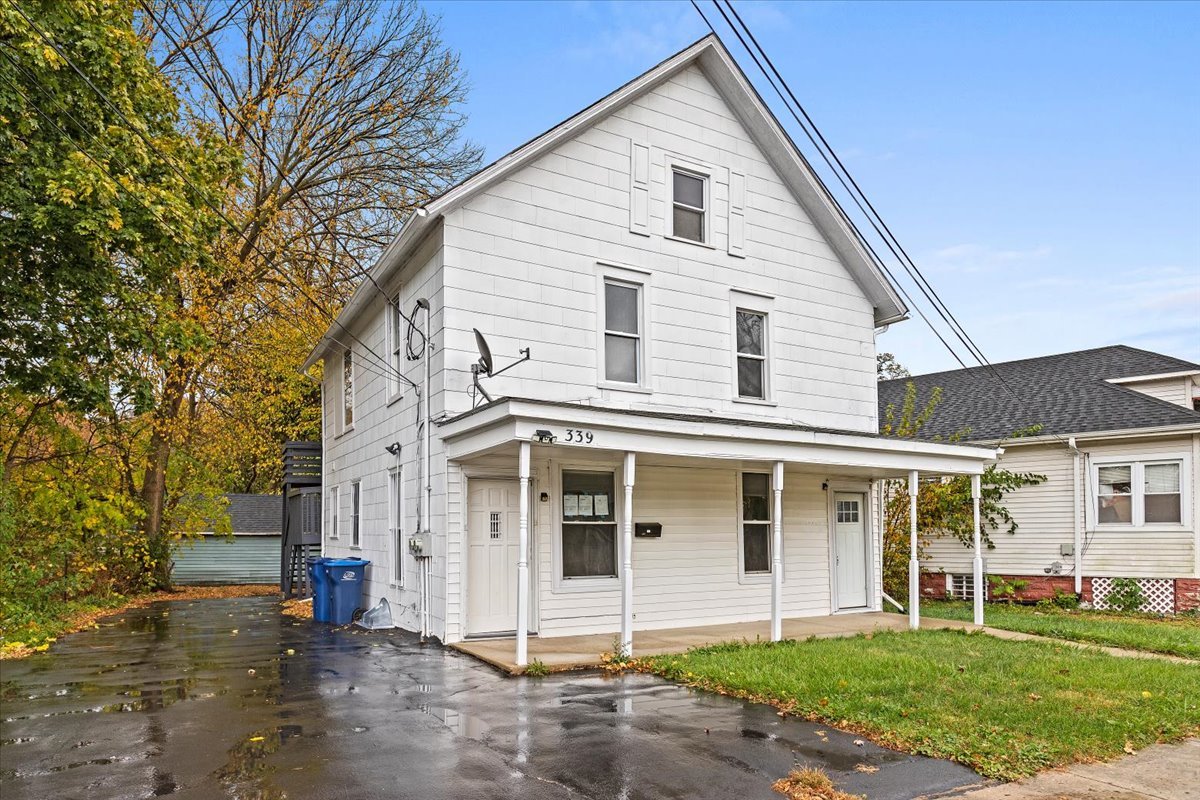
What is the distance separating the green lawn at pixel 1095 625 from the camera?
12.5 m

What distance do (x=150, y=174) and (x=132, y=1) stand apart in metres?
2.86

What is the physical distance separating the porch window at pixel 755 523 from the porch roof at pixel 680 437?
1822mm

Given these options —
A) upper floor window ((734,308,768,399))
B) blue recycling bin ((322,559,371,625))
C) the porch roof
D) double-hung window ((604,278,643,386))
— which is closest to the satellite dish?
the porch roof

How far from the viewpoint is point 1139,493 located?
61.2 feet

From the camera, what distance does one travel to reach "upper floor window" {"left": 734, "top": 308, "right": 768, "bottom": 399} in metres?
14.9

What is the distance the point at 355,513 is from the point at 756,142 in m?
10.5

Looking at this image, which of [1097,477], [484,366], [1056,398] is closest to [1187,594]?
[1097,477]

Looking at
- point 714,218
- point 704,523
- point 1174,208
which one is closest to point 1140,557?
point 1174,208

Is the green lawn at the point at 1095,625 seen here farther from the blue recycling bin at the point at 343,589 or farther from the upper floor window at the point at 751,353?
the blue recycling bin at the point at 343,589

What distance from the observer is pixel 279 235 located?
75.5 feet

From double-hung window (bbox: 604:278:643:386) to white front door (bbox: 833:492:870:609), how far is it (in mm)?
4948

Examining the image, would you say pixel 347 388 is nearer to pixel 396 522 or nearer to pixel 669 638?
pixel 396 522

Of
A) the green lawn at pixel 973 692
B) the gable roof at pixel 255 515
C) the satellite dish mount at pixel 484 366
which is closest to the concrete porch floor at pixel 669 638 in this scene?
the green lawn at pixel 973 692

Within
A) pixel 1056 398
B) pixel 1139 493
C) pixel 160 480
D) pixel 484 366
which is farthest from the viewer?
pixel 160 480
